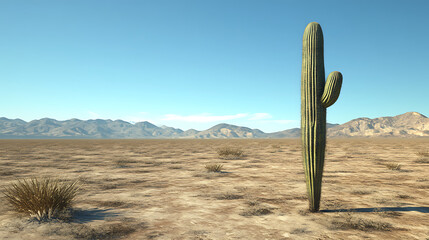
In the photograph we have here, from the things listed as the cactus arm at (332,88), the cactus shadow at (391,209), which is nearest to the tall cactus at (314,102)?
the cactus arm at (332,88)

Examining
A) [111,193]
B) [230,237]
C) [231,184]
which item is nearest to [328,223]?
[230,237]

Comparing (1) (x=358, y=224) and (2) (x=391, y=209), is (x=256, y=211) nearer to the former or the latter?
(1) (x=358, y=224)

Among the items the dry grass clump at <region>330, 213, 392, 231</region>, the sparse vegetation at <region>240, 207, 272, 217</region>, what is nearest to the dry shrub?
the sparse vegetation at <region>240, 207, 272, 217</region>

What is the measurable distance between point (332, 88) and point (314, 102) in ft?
1.58

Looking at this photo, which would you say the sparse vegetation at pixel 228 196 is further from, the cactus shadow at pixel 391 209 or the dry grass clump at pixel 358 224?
the dry grass clump at pixel 358 224

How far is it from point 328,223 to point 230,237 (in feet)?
7.08

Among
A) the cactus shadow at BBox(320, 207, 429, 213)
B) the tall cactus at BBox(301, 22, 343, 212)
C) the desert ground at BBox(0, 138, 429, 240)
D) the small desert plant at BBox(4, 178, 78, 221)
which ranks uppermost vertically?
the tall cactus at BBox(301, 22, 343, 212)

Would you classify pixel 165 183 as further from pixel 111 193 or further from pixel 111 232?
pixel 111 232

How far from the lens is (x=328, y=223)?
227 inches

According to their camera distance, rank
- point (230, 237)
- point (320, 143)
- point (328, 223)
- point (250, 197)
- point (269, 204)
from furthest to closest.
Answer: point (250, 197), point (269, 204), point (320, 143), point (328, 223), point (230, 237)

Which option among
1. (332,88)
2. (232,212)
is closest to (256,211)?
(232,212)

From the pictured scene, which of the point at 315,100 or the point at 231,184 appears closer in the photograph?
the point at 315,100

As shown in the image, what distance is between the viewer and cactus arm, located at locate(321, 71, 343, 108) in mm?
5949

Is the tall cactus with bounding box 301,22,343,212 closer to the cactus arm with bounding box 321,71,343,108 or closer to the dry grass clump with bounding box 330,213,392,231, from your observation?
the cactus arm with bounding box 321,71,343,108
